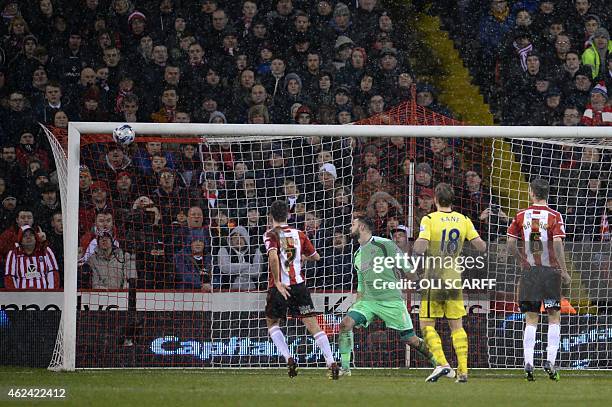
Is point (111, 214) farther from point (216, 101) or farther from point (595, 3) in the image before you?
point (595, 3)

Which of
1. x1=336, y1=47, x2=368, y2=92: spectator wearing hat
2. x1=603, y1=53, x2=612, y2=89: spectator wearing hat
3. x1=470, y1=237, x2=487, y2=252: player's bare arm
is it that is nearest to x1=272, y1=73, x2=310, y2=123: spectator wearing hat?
x1=336, y1=47, x2=368, y2=92: spectator wearing hat

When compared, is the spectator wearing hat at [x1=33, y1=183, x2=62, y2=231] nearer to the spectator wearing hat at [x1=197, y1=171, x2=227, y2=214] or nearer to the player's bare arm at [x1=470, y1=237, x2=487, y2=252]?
the spectator wearing hat at [x1=197, y1=171, x2=227, y2=214]

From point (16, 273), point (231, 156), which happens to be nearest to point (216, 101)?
point (231, 156)

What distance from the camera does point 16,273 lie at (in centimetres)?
1461

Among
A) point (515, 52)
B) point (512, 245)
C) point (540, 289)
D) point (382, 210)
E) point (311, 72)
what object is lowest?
point (540, 289)

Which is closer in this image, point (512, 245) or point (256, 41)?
point (512, 245)

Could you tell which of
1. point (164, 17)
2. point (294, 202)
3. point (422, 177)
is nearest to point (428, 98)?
point (422, 177)

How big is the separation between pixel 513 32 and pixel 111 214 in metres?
6.91

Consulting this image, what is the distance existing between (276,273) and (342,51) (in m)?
5.83

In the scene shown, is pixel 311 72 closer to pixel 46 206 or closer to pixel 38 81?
pixel 38 81

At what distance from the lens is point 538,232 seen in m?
12.7

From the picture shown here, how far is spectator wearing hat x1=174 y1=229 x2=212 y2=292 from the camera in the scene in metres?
14.3

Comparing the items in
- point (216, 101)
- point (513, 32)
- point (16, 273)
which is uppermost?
point (513, 32)

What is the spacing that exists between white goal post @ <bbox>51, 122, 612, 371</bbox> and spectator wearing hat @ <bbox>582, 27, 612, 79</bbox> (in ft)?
15.5
